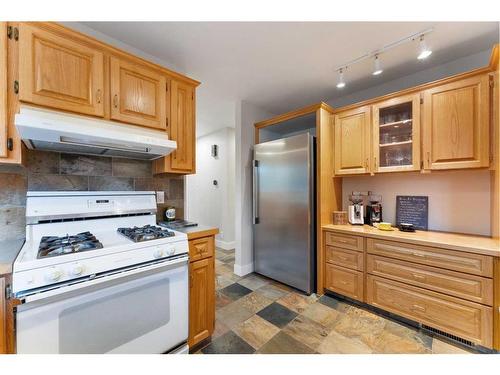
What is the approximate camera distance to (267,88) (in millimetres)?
2492

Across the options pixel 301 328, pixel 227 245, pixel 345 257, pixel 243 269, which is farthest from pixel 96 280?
pixel 227 245

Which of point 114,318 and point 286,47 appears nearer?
point 114,318

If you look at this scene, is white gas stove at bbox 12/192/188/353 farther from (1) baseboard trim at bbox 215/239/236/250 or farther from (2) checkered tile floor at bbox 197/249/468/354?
(1) baseboard trim at bbox 215/239/236/250

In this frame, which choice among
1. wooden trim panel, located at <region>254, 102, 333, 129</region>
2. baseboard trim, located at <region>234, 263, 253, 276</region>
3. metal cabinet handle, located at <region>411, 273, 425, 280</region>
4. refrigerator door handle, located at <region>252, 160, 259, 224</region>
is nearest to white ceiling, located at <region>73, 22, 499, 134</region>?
wooden trim panel, located at <region>254, 102, 333, 129</region>

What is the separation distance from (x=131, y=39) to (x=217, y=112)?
5.60 ft

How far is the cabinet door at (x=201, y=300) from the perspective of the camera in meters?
1.45

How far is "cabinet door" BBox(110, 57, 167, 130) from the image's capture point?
141cm

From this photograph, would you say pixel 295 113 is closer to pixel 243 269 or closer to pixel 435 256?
pixel 435 256

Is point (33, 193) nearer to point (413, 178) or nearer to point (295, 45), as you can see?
point (295, 45)

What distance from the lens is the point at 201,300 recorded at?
4.94ft

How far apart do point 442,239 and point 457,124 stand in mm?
986

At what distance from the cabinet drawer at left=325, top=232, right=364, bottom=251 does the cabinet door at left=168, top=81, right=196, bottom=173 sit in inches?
65.4

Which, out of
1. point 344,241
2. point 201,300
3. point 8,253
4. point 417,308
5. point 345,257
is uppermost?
point 8,253

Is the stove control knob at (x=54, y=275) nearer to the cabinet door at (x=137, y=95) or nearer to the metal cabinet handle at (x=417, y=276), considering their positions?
the cabinet door at (x=137, y=95)
